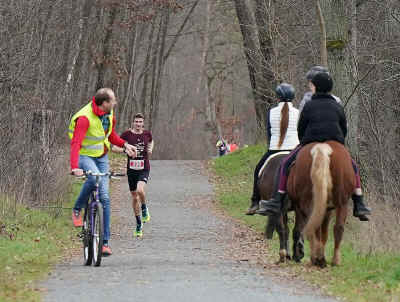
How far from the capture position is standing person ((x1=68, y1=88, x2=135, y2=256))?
1301 centimetres

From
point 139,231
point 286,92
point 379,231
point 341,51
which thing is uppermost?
point 341,51

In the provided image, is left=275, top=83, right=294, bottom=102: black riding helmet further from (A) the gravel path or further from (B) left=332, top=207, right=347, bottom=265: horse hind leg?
(B) left=332, top=207, right=347, bottom=265: horse hind leg

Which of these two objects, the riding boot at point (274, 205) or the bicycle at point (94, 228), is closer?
the bicycle at point (94, 228)

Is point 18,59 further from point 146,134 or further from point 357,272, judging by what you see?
point 357,272

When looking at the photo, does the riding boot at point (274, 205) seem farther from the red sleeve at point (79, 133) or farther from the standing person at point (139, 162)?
the standing person at point (139, 162)

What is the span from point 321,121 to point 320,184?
933 millimetres

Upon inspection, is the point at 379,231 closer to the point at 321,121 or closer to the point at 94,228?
the point at 321,121

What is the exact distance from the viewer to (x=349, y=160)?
11914mm

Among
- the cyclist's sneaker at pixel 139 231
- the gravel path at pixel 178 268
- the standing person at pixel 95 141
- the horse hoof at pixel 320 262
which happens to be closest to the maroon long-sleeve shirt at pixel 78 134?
the standing person at pixel 95 141

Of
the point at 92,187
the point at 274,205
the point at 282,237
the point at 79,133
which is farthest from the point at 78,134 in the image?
the point at 282,237

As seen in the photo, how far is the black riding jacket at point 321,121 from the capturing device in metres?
12.1

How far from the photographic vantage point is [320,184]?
38.0ft

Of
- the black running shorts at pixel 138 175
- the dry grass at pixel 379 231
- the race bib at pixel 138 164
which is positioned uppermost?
the race bib at pixel 138 164

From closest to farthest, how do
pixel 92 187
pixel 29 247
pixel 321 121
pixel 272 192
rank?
pixel 321 121
pixel 92 187
pixel 272 192
pixel 29 247
